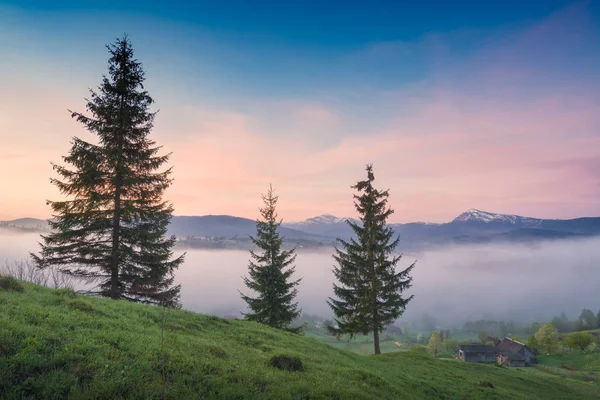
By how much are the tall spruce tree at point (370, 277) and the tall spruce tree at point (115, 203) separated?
725 inches

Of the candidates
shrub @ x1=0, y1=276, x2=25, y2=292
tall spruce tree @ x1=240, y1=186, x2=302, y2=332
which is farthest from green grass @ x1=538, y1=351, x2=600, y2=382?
shrub @ x1=0, y1=276, x2=25, y2=292

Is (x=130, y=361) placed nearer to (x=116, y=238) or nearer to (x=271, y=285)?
(x=116, y=238)

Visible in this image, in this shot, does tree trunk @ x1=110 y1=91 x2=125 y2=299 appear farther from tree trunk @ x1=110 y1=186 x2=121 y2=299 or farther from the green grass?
the green grass

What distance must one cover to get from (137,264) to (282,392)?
1697 cm

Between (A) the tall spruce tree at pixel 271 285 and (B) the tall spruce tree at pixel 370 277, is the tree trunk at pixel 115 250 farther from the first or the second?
(B) the tall spruce tree at pixel 370 277

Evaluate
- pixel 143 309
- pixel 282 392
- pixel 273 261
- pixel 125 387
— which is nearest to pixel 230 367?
pixel 282 392

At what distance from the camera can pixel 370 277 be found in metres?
30.5

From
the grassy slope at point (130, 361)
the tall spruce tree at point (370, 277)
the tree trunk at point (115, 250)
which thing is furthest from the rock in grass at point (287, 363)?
the tall spruce tree at point (370, 277)

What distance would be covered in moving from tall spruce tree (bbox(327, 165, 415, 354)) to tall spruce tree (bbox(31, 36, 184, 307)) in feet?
Result: 60.4

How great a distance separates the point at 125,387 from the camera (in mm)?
6590

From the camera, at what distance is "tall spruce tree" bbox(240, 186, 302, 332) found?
104 ft

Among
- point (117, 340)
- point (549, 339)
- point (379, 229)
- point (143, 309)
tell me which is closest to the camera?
point (117, 340)

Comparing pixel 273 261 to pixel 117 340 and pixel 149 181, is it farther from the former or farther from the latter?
pixel 117 340

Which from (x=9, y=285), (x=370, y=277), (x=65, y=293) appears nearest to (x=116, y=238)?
(x=65, y=293)
